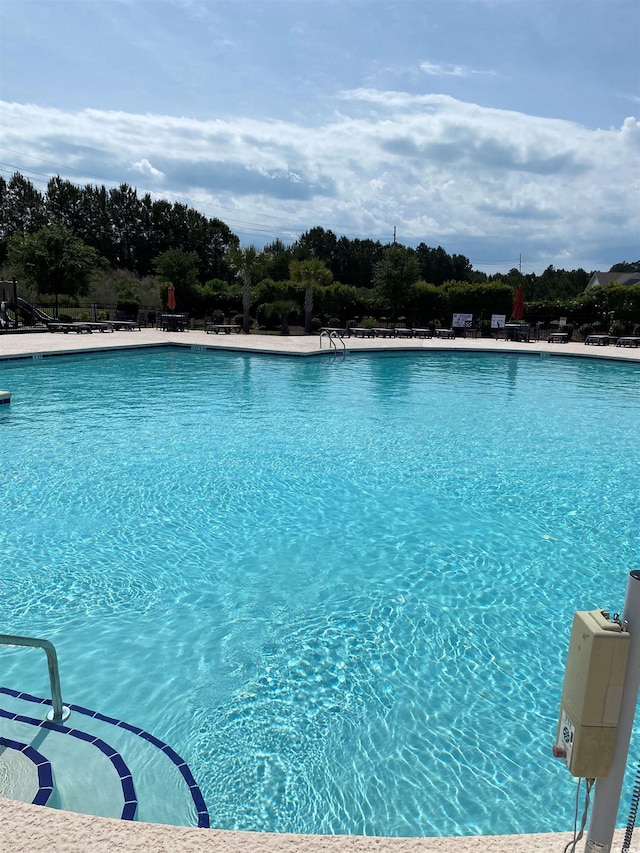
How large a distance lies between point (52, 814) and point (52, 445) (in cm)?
864

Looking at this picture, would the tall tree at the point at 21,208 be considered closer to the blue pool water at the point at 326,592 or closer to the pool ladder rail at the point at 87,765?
the blue pool water at the point at 326,592

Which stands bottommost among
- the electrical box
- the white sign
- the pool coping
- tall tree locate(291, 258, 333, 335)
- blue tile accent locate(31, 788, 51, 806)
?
blue tile accent locate(31, 788, 51, 806)

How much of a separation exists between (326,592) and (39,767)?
120 inches

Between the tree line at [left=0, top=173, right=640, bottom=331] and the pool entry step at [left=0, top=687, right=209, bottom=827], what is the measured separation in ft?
90.1

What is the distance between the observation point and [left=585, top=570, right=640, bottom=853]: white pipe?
1797 millimetres

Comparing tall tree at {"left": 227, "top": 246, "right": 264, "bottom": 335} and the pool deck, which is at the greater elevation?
tall tree at {"left": 227, "top": 246, "right": 264, "bottom": 335}

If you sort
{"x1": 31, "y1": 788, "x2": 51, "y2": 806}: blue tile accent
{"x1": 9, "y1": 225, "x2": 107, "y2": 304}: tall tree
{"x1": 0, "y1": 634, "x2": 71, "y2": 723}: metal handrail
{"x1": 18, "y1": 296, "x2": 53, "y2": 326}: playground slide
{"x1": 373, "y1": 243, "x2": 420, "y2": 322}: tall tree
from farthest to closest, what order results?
1. {"x1": 373, "y1": 243, "x2": 420, "y2": 322}: tall tree
2. {"x1": 9, "y1": 225, "x2": 107, "y2": 304}: tall tree
3. {"x1": 18, "y1": 296, "x2": 53, "y2": 326}: playground slide
4. {"x1": 0, "y1": 634, "x2": 71, "y2": 723}: metal handrail
5. {"x1": 31, "y1": 788, "x2": 51, "y2": 806}: blue tile accent

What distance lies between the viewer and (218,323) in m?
32.8

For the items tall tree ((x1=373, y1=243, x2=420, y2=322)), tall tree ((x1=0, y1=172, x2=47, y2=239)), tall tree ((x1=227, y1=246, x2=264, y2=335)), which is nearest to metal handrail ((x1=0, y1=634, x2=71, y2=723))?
tall tree ((x1=227, y1=246, x2=264, y2=335))

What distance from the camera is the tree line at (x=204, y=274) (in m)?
31.0

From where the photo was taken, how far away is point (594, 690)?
72.6 inches

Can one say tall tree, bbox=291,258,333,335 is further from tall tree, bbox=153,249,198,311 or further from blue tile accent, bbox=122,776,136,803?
blue tile accent, bbox=122,776,136,803

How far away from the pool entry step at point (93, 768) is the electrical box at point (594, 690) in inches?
88.1

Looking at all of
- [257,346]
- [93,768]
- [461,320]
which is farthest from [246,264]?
[93,768]
